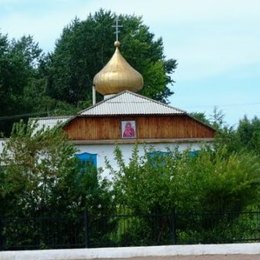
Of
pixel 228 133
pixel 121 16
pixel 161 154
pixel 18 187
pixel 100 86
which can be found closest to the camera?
pixel 18 187

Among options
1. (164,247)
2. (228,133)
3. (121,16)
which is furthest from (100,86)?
(164,247)

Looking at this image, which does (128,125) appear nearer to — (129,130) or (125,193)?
(129,130)

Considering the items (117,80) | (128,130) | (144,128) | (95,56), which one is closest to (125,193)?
(128,130)

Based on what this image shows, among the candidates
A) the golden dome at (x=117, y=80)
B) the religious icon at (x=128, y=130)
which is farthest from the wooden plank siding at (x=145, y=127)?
the golden dome at (x=117, y=80)

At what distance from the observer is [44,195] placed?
1914 cm

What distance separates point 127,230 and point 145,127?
2026cm

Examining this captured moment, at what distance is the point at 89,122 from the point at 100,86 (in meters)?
5.33

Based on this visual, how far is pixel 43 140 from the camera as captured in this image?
1914 cm

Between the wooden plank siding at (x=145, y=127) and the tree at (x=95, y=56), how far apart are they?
1987 centimetres

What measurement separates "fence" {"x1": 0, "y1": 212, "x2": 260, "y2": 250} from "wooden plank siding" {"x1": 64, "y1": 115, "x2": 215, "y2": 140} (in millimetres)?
19534

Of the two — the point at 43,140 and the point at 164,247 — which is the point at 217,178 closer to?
the point at 164,247

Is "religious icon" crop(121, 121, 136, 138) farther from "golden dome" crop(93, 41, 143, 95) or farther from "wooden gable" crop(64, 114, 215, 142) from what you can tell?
"golden dome" crop(93, 41, 143, 95)

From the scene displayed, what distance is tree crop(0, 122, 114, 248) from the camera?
18.9 metres

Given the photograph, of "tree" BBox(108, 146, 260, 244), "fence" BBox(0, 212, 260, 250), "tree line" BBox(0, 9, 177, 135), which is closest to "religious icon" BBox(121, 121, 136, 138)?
"tree line" BBox(0, 9, 177, 135)
